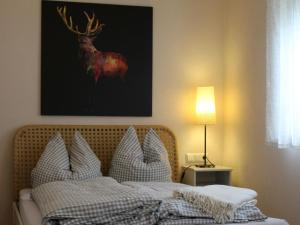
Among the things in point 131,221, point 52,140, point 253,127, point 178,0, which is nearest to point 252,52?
point 253,127

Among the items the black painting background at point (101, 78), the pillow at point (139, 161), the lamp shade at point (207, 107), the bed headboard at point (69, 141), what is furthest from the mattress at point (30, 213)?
the lamp shade at point (207, 107)

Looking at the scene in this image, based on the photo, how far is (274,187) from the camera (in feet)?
Result: 11.3

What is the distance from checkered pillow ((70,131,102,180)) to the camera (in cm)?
353

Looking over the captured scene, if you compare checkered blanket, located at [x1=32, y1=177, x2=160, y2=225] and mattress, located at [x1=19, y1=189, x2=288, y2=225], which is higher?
checkered blanket, located at [x1=32, y1=177, x2=160, y2=225]

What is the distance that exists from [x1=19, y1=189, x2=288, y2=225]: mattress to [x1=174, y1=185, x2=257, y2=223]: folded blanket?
148mm

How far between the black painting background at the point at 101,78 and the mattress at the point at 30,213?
847mm

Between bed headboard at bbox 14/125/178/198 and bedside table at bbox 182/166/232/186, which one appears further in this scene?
bedside table at bbox 182/166/232/186

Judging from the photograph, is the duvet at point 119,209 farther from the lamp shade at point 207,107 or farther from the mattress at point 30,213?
the lamp shade at point 207,107

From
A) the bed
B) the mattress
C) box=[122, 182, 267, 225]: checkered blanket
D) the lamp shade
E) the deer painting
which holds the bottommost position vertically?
the mattress

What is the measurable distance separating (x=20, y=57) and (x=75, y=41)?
1.55 feet

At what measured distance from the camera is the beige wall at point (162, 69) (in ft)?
12.3

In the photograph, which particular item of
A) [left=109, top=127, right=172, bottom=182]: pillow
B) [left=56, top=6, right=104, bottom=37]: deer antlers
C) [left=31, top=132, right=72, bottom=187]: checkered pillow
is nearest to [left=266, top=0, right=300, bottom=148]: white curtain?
[left=109, top=127, right=172, bottom=182]: pillow

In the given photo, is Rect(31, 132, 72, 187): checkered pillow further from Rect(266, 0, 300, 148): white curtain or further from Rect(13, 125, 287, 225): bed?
Rect(266, 0, 300, 148): white curtain

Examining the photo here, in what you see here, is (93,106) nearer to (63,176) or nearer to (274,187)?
(63,176)
